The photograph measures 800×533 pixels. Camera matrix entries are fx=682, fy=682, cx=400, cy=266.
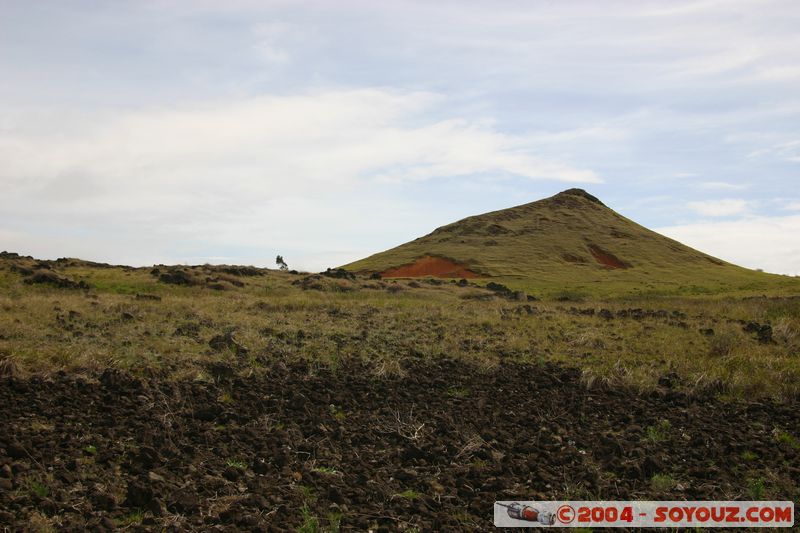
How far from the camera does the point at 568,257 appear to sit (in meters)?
62.3

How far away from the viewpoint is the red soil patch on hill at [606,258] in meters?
62.5

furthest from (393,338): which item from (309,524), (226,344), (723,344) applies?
(309,524)

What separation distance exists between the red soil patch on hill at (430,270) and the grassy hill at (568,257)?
96mm

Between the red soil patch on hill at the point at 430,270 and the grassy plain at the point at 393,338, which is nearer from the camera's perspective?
the grassy plain at the point at 393,338

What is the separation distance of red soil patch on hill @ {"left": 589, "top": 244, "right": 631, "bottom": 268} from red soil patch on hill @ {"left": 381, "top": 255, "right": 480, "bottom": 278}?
47.8ft

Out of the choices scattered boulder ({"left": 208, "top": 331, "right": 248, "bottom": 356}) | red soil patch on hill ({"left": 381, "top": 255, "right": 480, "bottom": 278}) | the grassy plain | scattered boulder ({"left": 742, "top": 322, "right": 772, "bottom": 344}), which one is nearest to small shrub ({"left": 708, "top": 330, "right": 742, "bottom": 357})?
the grassy plain

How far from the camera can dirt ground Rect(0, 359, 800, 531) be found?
605 centimetres

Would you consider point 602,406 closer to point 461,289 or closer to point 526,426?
point 526,426

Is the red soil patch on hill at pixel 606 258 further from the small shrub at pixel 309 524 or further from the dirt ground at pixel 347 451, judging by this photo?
the small shrub at pixel 309 524

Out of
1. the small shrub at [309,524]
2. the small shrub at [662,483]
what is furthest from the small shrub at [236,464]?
the small shrub at [662,483]

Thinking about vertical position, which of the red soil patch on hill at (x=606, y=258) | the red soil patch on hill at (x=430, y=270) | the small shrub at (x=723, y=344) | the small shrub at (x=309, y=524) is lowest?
the small shrub at (x=309, y=524)

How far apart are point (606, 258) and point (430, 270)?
17646mm

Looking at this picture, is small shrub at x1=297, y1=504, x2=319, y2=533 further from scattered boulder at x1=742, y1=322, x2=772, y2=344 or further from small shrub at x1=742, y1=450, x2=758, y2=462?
scattered boulder at x1=742, y1=322, x2=772, y2=344

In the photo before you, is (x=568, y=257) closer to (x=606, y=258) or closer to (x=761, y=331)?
(x=606, y=258)
